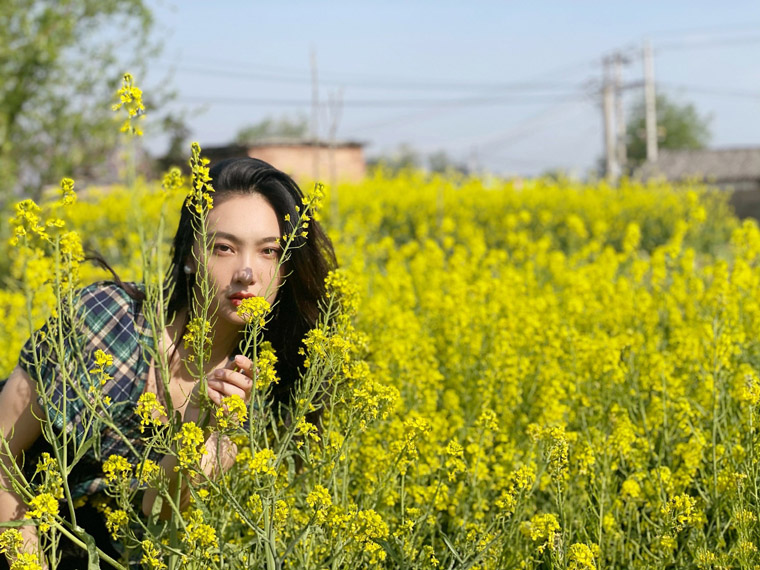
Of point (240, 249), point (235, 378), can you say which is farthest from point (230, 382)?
point (240, 249)

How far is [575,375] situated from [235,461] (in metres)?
1.45

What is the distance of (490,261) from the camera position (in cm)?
604

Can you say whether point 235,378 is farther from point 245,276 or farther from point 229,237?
point 229,237

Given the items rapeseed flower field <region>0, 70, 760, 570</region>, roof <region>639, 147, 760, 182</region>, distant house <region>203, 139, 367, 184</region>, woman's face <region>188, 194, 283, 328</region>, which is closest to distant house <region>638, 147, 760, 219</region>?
roof <region>639, 147, 760, 182</region>

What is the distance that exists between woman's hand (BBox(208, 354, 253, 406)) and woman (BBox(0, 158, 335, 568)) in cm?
4

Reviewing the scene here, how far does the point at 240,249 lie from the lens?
2281 millimetres

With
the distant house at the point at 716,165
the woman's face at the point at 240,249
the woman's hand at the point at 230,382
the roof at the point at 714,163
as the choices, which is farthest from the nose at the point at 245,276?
the roof at the point at 714,163

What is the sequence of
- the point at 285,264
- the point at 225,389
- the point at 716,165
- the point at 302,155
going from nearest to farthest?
the point at 225,389 → the point at 285,264 → the point at 302,155 → the point at 716,165

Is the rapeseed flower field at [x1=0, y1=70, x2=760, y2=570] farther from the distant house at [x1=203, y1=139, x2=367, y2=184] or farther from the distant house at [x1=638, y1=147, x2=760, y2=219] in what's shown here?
the distant house at [x1=638, y1=147, x2=760, y2=219]

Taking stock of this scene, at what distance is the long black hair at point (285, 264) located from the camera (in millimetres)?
2350

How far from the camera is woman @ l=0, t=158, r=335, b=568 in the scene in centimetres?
224

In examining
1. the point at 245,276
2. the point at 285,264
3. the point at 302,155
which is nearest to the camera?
the point at 245,276

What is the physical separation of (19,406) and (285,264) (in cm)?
75

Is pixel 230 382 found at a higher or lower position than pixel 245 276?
lower
